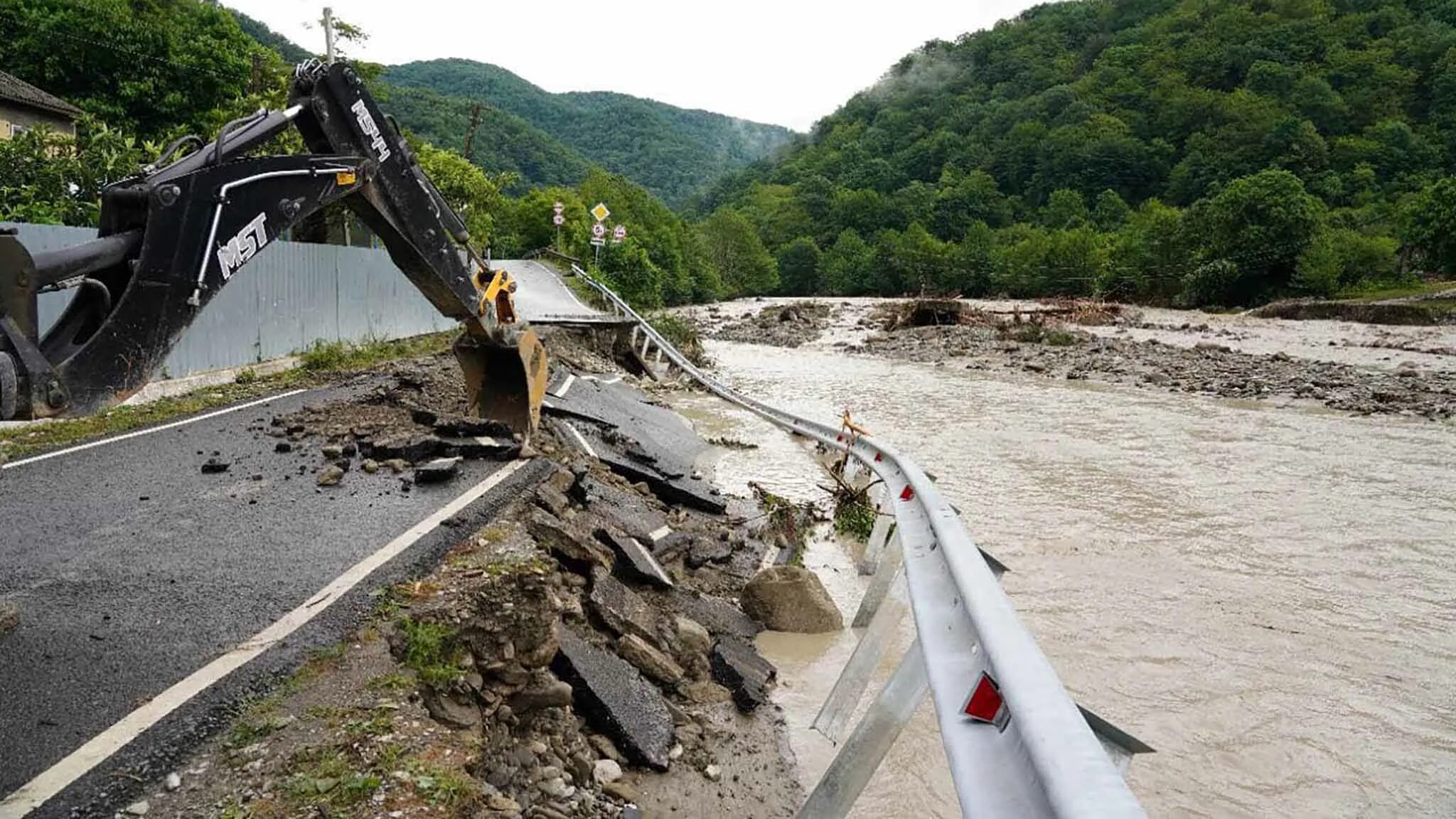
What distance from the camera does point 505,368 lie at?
8.08 m

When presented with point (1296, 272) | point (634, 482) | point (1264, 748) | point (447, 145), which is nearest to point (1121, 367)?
point (634, 482)

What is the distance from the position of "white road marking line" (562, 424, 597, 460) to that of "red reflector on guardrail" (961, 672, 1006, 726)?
24.9ft

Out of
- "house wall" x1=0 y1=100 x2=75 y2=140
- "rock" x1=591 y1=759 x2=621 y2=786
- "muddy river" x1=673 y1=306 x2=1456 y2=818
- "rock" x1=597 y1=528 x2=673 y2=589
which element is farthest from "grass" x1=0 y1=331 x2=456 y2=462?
"house wall" x1=0 y1=100 x2=75 y2=140

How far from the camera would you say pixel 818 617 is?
6180 mm

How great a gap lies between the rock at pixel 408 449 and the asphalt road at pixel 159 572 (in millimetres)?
425

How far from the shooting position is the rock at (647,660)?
15.8 feet

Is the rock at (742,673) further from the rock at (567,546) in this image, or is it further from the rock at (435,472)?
the rock at (435,472)

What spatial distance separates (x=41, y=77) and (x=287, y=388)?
115 feet

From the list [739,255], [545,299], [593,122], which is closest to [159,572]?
[545,299]

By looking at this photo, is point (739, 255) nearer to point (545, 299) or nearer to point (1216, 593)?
point (545, 299)

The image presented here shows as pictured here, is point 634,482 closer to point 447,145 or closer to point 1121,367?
point 1121,367

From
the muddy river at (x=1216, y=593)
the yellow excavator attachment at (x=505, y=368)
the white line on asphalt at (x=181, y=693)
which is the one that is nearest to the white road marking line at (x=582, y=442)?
the yellow excavator attachment at (x=505, y=368)

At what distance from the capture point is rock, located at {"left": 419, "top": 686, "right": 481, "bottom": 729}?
11.8 feet

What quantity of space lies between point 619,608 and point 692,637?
0.54m
